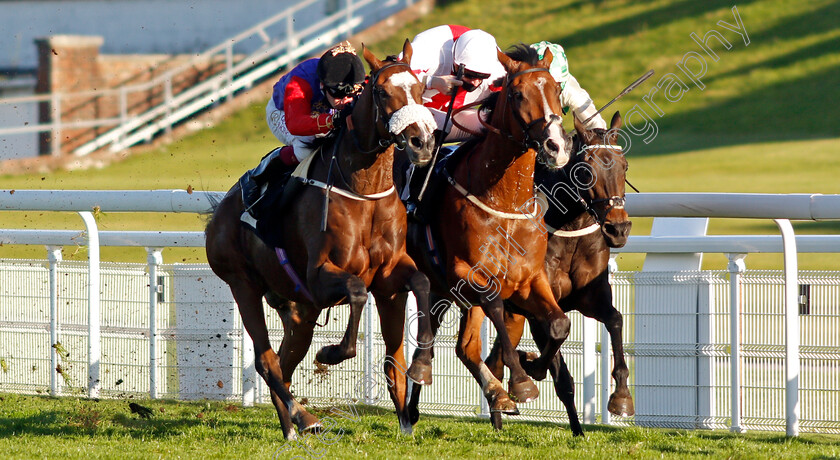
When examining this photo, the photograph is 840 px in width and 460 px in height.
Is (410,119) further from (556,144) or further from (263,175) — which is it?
(263,175)

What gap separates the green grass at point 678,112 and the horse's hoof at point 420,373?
27.3 ft

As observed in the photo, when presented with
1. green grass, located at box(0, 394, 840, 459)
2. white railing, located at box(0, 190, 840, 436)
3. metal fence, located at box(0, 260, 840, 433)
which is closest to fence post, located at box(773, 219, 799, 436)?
white railing, located at box(0, 190, 840, 436)

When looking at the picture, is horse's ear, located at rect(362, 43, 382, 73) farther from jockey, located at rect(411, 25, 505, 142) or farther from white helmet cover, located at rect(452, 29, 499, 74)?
white helmet cover, located at rect(452, 29, 499, 74)

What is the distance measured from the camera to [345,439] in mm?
5289

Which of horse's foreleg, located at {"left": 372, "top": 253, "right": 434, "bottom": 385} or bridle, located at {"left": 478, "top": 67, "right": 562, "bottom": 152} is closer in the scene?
bridle, located at {"left": 478, "top": 67, "right": 562, "bottom": 152}

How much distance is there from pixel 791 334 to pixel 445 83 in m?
2.32

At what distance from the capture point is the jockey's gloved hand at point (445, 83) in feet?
17.0

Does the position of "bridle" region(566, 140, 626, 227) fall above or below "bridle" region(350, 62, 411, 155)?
below

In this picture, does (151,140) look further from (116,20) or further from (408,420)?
(408,420)

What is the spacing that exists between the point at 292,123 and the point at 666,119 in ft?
85.3

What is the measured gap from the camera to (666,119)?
29938 millimetres

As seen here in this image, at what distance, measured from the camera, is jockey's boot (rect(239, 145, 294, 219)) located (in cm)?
564

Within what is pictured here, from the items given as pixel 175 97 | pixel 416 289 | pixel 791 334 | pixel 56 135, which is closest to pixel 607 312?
pixel 791 334

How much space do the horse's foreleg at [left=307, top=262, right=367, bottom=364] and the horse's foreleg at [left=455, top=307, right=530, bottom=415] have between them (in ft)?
2.22
